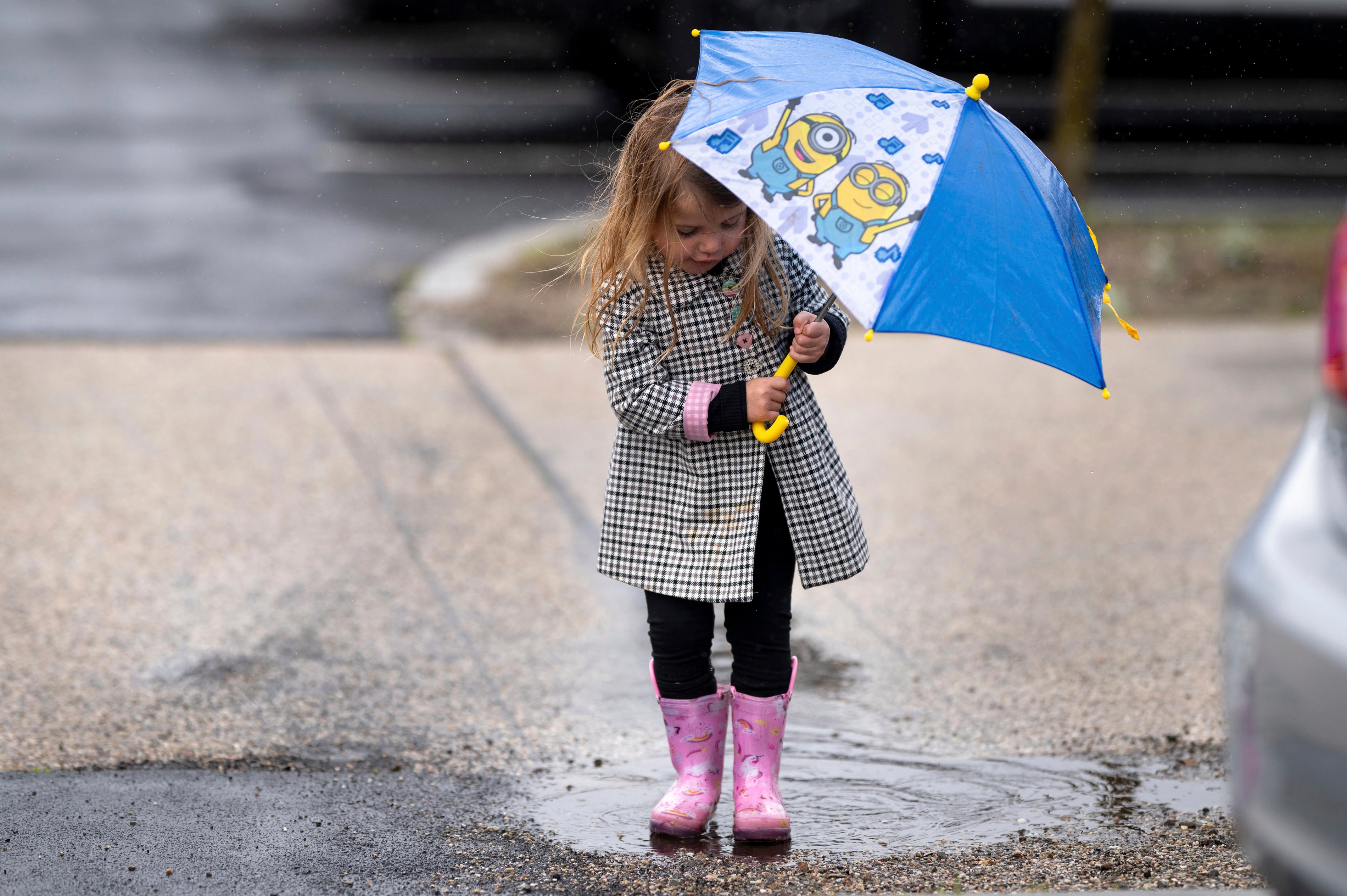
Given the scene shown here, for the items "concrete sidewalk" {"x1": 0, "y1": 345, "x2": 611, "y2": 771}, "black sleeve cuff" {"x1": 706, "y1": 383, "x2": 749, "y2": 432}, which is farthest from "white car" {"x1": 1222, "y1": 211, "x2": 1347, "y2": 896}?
"concrete sidewalk" {"x1": 0, "y1": 345, "x2": 611, "y2": 771}

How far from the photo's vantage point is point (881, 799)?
296cm

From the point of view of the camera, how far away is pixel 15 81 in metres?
15.1

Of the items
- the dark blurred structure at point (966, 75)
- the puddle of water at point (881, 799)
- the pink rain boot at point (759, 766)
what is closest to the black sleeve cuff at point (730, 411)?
the pink rain boot at point (759, 766)

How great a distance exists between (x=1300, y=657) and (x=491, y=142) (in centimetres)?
1183

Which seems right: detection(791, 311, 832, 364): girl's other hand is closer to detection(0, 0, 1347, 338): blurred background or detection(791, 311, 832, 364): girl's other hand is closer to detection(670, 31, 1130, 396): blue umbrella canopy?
detection(670, 31, 1130, 396): blue umbrella canopy

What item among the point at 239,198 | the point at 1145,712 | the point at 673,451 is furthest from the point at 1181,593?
the point at 239,198

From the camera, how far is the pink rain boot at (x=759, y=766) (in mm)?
2719

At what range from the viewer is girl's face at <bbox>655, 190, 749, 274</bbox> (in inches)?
102

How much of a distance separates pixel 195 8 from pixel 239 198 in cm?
1300

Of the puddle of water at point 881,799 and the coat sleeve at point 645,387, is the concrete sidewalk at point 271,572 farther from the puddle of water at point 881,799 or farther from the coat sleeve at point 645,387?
the coat sleeve at point 645,387

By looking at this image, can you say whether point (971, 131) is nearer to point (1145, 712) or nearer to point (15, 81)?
point (1145, 712)

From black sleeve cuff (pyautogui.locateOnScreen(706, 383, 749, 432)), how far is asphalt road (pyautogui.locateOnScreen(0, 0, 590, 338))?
469 centimetres

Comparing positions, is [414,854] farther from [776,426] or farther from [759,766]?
[776,426]

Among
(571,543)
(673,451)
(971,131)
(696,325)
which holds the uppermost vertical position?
(971,131)
